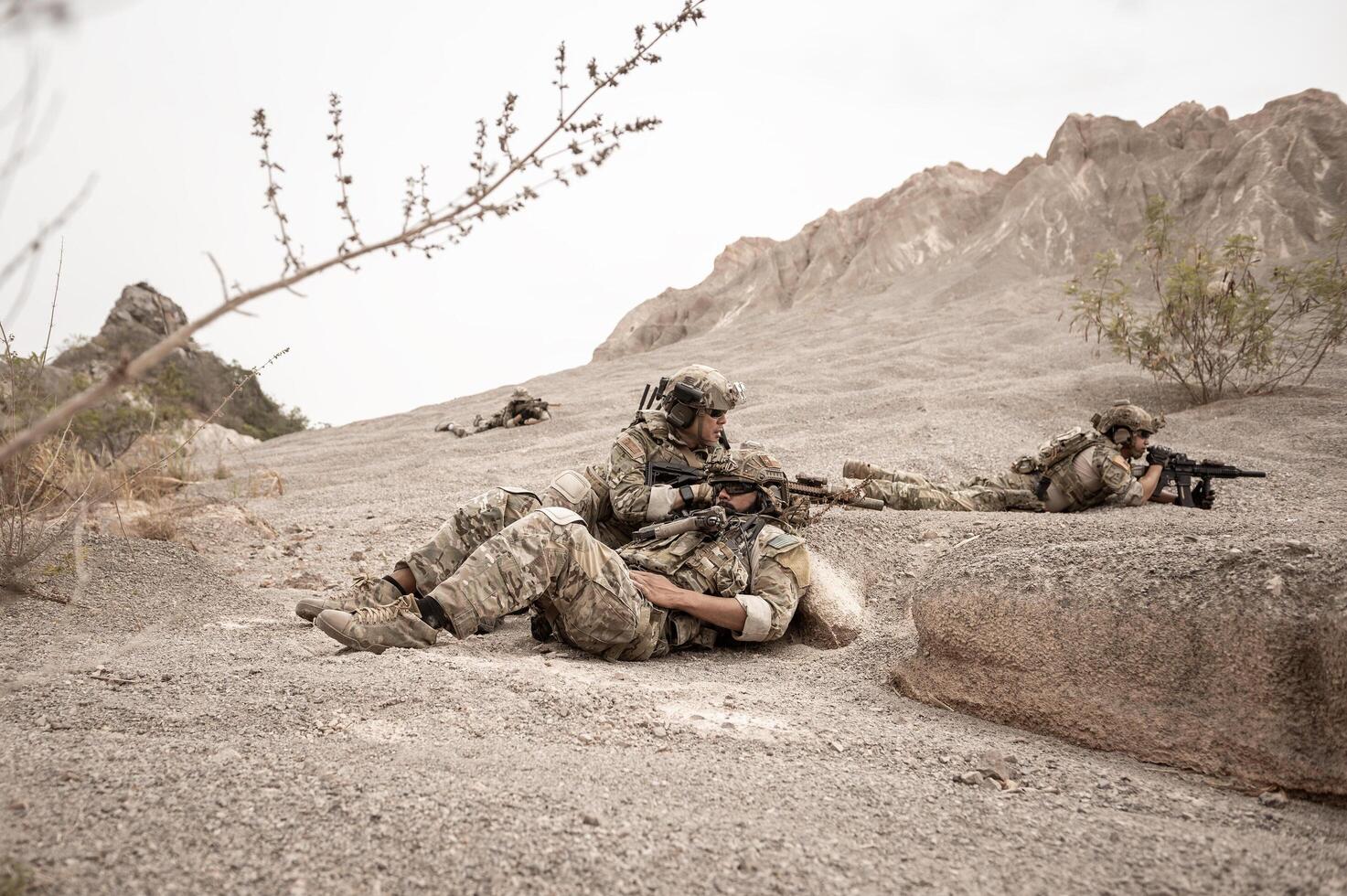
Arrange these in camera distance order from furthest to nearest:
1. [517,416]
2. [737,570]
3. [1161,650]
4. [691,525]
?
[517,416] → [691,525] → [737,570] → [1161,650]

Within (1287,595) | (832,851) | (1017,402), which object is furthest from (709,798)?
(1017,402)

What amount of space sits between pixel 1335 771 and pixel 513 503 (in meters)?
2.89

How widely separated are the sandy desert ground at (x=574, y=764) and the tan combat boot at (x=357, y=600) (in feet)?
0.41

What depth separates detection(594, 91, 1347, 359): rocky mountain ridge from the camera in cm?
1792

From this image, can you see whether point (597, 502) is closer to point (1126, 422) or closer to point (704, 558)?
point (704, 558)

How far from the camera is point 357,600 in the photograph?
10.9 ft

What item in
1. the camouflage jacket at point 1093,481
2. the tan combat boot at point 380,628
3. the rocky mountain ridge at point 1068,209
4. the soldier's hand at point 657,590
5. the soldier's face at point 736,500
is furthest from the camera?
the rocky mountain ridge at point 1068,209

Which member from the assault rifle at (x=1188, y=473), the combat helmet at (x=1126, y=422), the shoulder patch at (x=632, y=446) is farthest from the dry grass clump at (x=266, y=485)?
the assault rifle at (x=1188, y=473)

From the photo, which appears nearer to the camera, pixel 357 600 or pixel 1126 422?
pixel 357 600

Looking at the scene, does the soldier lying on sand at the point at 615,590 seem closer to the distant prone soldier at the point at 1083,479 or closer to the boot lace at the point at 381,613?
the boot lace at the point at 381,613

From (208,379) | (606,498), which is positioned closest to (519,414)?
(606,498)

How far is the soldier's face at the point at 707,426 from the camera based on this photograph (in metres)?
4.07

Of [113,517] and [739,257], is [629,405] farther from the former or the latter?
[739,257]

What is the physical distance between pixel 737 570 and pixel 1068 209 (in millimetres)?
21389
